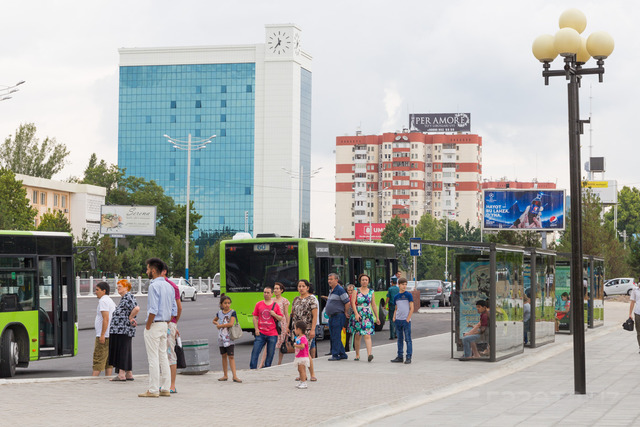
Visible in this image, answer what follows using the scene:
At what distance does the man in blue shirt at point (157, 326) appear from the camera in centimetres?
1384

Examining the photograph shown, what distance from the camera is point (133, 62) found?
176m

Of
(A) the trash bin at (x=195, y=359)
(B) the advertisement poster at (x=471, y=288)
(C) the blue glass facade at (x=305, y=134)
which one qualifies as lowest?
(A) the trash bin at (x=195, y=359)

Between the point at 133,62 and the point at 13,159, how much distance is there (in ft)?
220

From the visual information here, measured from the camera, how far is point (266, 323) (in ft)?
58.6

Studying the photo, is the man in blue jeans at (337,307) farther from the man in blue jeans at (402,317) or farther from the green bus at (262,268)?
the green bus at (262,268)

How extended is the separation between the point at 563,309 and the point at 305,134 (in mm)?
151639

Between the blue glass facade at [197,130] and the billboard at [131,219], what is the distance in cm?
7890

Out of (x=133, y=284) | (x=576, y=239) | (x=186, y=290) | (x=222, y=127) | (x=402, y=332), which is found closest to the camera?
(x=576, y=239)

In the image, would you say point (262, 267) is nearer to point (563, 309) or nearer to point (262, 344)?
point (262, 344)

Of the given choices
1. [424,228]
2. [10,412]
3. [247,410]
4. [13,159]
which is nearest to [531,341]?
[247,410]

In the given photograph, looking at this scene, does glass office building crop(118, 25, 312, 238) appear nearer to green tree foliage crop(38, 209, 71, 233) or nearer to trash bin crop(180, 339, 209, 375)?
green tree foliage crop(38, 209, 71, 233)

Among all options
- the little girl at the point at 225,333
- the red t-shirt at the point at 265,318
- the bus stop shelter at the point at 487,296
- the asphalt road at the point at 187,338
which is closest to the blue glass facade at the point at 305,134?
the asphalt road at the point at 187,338

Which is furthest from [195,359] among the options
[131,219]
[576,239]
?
[131,219]

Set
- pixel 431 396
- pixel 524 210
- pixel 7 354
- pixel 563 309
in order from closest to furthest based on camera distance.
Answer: pixel 431 396
pixel 7 354
pixel 563 309
pixel 524 210
